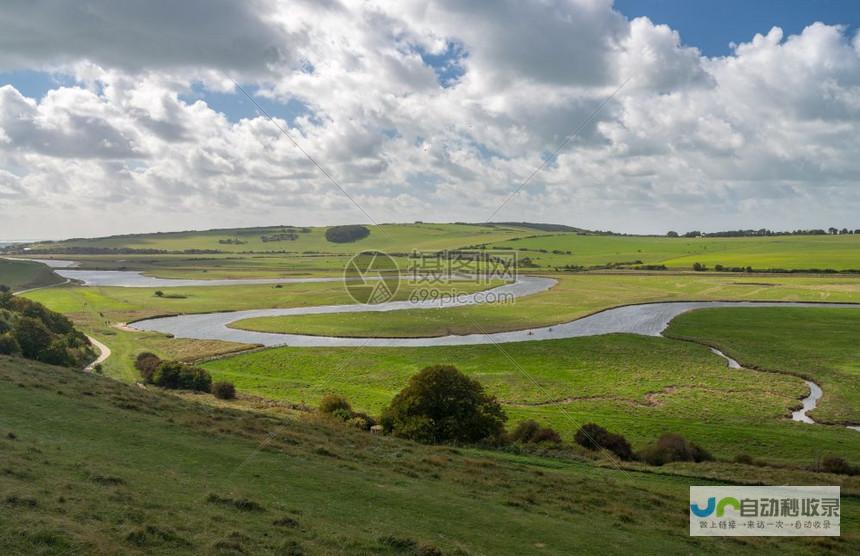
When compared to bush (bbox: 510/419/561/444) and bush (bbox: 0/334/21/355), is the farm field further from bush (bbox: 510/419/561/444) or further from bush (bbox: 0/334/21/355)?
bush (bbox: 0/334/21/355)

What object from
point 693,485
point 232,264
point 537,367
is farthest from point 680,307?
point 232,264

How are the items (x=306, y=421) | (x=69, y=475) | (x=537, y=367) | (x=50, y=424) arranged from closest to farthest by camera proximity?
(x=69, y=475) → (x=50, y=424) → (x=306, y=421) → (x=537, y=367)

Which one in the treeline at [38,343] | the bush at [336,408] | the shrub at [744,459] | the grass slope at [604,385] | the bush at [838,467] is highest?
the treeline at [38,343]

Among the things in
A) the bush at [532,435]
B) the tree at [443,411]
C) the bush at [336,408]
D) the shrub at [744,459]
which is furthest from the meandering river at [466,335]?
the bush at [336,408]

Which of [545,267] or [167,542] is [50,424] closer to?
Answer: [167,542]

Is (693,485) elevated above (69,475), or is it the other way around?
(69,475)

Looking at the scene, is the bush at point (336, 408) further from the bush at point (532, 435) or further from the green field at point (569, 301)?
the green field at point (569, 301)
